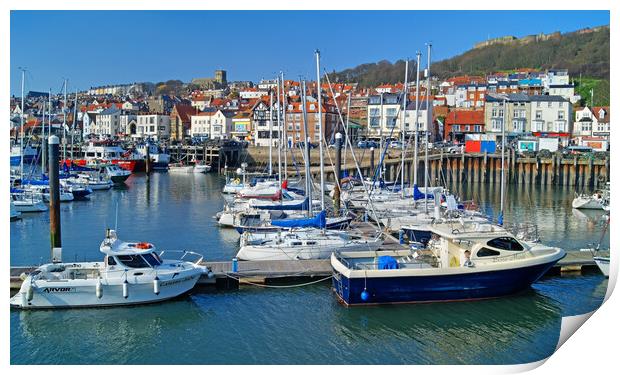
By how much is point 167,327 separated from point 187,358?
1.83 metres

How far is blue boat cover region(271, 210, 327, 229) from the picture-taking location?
22.3 meters

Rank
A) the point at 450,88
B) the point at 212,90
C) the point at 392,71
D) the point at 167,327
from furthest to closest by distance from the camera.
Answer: the point at 212,90 → the point at 392,71 → the point at 450,88 → the point at 167,327

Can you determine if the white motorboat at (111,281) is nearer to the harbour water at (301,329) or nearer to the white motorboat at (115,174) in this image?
the harbour water at (301,329)

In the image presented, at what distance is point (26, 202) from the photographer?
32.3 m

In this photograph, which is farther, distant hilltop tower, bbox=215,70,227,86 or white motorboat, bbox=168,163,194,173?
distant hilltop tower, bbox=215,70,227,86

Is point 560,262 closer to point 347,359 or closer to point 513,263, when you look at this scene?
point 513,263

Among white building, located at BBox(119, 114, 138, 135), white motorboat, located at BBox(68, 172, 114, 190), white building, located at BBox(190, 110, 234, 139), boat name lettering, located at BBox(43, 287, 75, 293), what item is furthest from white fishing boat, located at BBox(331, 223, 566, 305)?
white building, located at BBox(119, 114, 138, 135)

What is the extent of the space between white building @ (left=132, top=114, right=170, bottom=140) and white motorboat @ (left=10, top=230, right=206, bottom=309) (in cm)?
7906

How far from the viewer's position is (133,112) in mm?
100688

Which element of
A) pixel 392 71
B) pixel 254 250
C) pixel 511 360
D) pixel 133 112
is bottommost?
pixel 511 360

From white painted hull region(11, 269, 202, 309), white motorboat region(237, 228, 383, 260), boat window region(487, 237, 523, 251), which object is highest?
boat window region(487, 237, 523, 251)

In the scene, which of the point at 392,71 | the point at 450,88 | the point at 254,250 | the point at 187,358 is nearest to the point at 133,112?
the point at 450,88

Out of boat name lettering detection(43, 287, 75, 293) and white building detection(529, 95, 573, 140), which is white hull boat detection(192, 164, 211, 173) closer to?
white building detection(529, 95, 573, 140)

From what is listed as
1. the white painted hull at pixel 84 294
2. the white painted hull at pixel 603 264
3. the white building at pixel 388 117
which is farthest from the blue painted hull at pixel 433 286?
the white building at pixel 388 117
